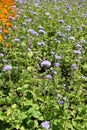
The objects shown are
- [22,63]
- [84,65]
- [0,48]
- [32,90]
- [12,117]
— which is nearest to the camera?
[12,117]

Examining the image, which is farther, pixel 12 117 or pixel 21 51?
pixel 21 51

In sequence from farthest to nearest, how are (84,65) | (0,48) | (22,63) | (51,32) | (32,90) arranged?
1. (51,32)
2. (0,48)
3. (84,65)
4. (22,63)
5. (32,90)

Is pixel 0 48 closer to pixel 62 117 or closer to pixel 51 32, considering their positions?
pixel 51 32

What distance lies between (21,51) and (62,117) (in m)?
1.61

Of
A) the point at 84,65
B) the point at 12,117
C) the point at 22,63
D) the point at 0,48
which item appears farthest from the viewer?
the point at 0,48

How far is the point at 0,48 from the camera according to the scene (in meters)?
5.20

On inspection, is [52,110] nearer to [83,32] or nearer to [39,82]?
[39,82]

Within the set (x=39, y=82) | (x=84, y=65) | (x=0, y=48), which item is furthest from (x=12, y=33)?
(x=39, y=82)

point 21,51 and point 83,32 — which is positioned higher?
point 21,51

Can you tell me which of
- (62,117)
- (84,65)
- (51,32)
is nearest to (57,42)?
(84,65)

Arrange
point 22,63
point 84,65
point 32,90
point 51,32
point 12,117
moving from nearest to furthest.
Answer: point 12,117 < point 32,90 < point 22,63 < point 84,65 < point 51,32

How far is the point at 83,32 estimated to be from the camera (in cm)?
652

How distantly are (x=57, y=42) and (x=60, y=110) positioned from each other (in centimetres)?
185

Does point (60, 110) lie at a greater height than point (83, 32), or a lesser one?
greater
